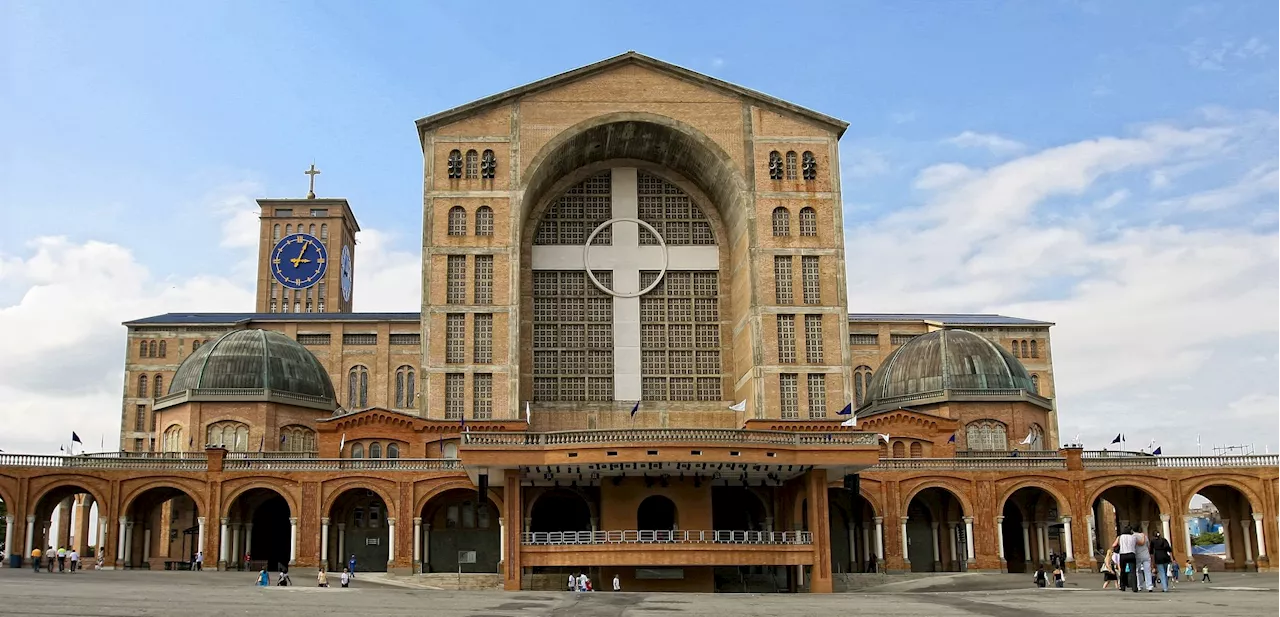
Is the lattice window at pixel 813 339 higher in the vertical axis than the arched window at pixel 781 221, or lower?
lower

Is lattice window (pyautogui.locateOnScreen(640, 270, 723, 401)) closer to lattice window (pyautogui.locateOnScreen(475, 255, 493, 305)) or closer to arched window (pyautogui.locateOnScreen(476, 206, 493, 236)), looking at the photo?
lattice window (pyautogui.locateOnScreen(475, 255, 493, 305))

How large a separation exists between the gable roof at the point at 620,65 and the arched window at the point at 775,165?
8.94ft

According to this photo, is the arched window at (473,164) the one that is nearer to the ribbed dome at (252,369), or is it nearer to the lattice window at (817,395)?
the ribbed dome at (252,369)

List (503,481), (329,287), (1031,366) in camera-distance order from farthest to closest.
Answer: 1. (329,287)
2. (1031,366)
3. (503,481)

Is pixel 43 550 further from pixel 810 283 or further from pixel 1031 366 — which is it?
pixel 1031 366

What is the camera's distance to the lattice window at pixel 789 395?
6762cm

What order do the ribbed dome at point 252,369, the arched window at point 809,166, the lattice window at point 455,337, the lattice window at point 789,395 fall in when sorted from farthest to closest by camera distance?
1. the arched window at point 809,166
2. the ribbed dome at point 252,369
3. the lattice window at point 455,337
4. the lattice window at point 789,395

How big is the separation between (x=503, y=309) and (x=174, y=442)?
63.4 ft

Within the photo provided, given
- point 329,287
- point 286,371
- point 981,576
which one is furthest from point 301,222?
point 981,576

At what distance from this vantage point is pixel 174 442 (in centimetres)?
6906

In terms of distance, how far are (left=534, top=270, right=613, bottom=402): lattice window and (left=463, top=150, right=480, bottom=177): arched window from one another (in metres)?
7.37

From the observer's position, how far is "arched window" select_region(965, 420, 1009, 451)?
69.0m

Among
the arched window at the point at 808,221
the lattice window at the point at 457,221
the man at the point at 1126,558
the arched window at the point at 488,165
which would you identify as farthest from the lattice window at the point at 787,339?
the man at the point at 1126,558

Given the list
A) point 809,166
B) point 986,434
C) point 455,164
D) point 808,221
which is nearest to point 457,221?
point 455,164
